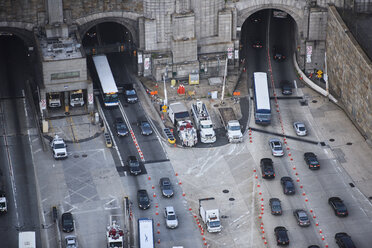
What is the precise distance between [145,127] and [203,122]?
35.4 feet

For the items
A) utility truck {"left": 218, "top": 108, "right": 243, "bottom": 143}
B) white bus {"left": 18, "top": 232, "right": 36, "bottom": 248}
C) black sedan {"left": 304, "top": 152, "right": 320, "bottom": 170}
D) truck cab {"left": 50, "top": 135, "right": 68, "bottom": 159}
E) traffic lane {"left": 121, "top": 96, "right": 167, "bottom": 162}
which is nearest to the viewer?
white bus {"left": 18, "top": 232, "right": 36, "bottom": 248}

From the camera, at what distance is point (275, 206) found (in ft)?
549

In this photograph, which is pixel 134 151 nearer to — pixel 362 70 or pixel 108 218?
pixel 108 218

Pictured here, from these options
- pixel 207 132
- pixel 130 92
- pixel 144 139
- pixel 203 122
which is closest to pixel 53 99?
pixel 130 92

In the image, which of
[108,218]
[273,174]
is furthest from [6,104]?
[273,174]

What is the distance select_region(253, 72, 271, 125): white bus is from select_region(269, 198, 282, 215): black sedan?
2613 centimetres

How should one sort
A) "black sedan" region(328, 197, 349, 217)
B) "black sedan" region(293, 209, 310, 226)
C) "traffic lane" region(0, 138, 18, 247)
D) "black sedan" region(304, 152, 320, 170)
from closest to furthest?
"traffic lane" region(0, 138, 18, 247), "black sedan" region(293, 209, 310, 226), "black sedan" region(328, 197, 349, 217), "black sedan" region(304, 152, 320, 170)

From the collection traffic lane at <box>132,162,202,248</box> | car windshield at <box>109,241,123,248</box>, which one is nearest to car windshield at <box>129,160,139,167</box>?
traffic lane at <box>132,162,202,248</box>

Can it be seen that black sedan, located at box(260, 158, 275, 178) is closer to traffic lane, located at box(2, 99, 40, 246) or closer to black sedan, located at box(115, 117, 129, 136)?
black sedan, located at box(115, 117, 129, 136)

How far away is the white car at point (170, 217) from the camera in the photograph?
163625 millimetres

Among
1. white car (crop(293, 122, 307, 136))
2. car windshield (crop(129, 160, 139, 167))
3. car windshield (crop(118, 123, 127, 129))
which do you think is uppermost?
car windshield (crop(118, 123, 127, 129))

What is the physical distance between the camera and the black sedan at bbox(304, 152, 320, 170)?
178125 mm

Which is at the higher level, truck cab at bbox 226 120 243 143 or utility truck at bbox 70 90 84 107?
utility truck at bbox 70 90 84 107

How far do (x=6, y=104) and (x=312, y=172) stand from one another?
60.3 metres
